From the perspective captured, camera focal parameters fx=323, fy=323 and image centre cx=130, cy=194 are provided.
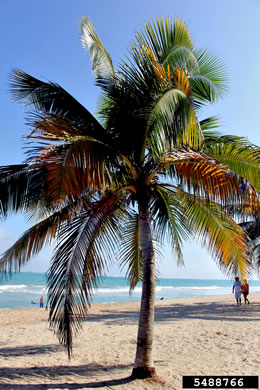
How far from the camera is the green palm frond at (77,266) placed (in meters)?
4.63

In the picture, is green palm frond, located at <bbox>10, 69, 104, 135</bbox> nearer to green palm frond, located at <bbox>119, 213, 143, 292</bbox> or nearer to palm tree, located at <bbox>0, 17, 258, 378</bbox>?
palm tree, located at <bbox>0, 17, 258, 378</bbox>

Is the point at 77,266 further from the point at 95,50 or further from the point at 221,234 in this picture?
the point at 95,50

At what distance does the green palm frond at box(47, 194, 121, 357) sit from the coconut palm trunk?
66cm

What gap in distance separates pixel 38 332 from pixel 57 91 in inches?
327

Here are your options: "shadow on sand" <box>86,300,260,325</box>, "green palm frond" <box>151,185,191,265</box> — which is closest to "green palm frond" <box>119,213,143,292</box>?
"green palm frond" <box>151,185,191,265</box>

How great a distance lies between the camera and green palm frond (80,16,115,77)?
5.98 metres

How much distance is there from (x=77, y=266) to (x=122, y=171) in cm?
185

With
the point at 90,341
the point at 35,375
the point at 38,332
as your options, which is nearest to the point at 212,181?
the point at 35,375

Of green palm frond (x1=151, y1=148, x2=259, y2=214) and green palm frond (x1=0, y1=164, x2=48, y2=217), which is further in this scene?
green palm frond (x1=0, y1=164, x2=48, y2=217)

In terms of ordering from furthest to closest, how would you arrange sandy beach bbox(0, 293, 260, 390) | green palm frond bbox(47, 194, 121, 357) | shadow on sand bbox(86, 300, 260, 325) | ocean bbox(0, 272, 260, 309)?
ocean bbox(0, 272, 260, 309), shadow on sand bbox(86, 300, 260, 325), sandy beach bbox(0, 293, 260, 390), green palm frond bbox(47, 194, 121, 357)

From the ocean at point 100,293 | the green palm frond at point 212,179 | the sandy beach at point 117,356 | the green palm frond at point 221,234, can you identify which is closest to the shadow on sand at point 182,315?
the ocean at point 100,293

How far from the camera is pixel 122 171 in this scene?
5734 mm

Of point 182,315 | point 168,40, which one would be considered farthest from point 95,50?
point 182,315

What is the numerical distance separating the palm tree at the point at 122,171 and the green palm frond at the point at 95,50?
2 cm
